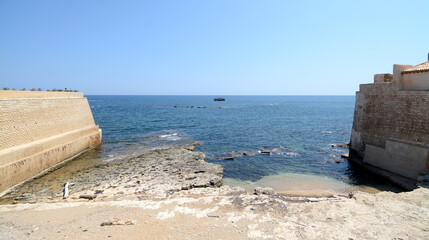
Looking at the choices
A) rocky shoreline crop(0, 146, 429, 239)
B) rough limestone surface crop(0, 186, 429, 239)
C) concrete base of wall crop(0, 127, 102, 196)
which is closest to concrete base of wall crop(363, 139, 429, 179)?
rocky shoreline crop(0, 146, 429, 239)

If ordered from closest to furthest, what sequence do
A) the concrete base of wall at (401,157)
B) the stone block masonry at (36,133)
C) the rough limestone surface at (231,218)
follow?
the rough limestone surface at (231,218)
the concrete base of wall at (401,157)
the stone block masonry at (36,133)

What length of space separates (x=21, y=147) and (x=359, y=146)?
22171mm

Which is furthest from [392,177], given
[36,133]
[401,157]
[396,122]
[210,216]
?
[36,133]

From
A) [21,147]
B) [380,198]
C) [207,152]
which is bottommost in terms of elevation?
[207,152]

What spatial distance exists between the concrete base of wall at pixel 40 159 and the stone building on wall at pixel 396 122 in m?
21.2

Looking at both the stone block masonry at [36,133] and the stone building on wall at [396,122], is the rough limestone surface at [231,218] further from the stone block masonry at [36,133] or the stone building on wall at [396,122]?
the stone block masonry at [36,133]

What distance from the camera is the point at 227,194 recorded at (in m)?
10.8

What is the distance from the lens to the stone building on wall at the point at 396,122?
41.0 feet

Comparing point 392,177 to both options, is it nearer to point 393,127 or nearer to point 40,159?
point 393,127

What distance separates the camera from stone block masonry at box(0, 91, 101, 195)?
12748 mm

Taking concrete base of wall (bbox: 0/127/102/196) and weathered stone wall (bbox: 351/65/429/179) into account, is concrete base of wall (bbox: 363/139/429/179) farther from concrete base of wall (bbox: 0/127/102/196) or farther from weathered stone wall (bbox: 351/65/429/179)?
concrete base of wall (bbox: 0/127/102/196)

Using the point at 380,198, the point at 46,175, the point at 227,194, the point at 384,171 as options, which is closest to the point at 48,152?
the point at 46,175

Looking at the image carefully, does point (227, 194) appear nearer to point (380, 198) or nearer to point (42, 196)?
point (380, 198)

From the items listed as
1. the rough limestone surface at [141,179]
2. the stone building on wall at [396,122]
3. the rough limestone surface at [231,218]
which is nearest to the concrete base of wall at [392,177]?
the stone building on wall at [396,122]
